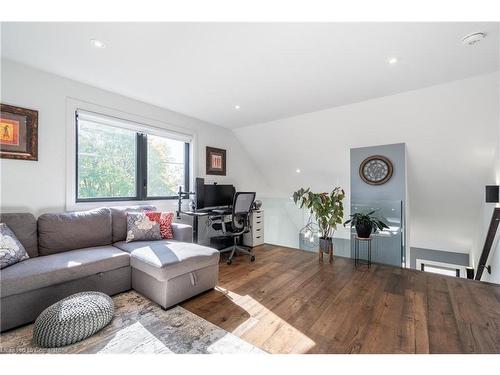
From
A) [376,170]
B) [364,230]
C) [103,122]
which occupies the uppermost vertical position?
[103,122]

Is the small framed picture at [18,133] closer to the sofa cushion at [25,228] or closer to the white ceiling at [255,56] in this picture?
the white ceiling at [255,56]

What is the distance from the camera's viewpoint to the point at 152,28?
5.67ft

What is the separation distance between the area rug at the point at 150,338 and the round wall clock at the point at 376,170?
326 cm

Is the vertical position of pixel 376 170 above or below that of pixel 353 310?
above

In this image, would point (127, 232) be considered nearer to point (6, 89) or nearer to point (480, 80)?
point (6, 89)

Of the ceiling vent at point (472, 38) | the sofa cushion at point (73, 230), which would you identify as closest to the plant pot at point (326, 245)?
the ceiling vent at point (472, 38)

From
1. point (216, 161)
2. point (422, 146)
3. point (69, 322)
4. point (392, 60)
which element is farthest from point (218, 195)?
point (422, 146)

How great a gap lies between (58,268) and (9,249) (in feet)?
1.52

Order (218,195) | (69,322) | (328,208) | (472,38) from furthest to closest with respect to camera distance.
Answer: (218,195) → (328,208) → (472,38) → (69,322)

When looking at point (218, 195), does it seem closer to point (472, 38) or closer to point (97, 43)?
point (97, 43)

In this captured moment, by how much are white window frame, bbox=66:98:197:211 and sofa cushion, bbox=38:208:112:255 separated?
302mm

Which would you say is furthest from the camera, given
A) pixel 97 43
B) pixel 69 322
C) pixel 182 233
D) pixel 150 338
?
pixel 182 233

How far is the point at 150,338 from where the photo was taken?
1.64 meters
